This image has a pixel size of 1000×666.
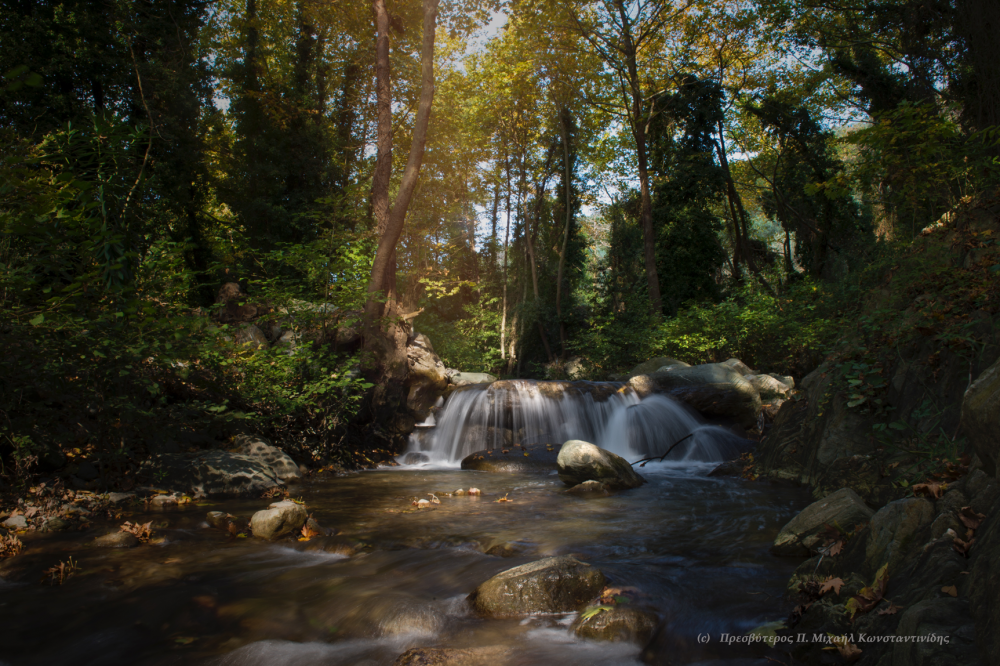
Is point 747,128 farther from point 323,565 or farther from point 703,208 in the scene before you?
point 323,565

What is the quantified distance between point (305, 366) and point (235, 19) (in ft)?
48.4

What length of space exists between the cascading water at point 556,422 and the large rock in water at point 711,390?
0.98ft

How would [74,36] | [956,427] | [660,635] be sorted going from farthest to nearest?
[74,36] < [956,427] < [660,635]

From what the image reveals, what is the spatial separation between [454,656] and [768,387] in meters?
11.6

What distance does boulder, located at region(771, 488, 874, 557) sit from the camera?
13.2ft

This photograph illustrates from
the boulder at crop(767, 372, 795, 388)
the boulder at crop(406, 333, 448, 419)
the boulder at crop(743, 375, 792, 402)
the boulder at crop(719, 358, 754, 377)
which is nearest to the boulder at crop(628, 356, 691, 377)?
the boulder at crop(719, 358, 754, 377)

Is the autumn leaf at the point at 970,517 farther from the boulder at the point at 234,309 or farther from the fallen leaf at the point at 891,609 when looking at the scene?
the boulder at the point at 234,309

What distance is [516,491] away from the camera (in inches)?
315

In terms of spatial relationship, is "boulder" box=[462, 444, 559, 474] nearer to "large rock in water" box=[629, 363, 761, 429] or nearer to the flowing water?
the flowing water

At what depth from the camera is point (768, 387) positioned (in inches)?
494

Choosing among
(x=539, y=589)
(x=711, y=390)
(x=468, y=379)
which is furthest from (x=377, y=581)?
(x=468, y=379)

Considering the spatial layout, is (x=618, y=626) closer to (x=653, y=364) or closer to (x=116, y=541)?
(x=116, y=541)

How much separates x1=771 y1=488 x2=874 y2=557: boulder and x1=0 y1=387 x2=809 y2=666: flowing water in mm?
149

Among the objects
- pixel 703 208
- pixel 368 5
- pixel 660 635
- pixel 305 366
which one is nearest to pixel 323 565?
pixel 660 635
